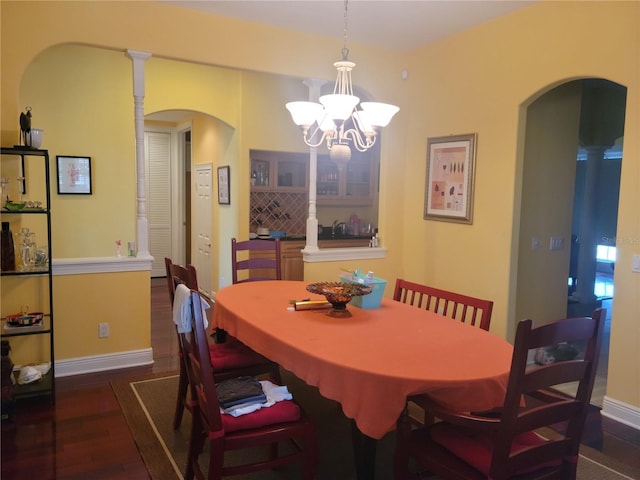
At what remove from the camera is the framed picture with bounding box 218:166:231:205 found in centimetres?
605

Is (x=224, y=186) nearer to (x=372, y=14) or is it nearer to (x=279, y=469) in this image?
(x=372, y=14)

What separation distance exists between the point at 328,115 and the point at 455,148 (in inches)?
74.0

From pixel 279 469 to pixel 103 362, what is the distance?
6.60ft

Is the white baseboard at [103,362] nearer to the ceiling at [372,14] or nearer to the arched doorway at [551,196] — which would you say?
the ceiling at [372,14]

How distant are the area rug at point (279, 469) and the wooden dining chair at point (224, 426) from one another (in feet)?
1.29

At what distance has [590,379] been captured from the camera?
6.24ft

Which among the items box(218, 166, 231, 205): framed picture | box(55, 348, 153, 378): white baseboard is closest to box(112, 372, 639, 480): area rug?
box(55, 348, 153, 378): white baseboard

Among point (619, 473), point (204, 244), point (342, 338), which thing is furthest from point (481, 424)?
point (204, 244)

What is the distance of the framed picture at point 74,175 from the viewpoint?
4547 millimetres

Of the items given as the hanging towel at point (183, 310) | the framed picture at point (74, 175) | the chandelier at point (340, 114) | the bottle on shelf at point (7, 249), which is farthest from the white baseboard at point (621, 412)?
the framed picture at point (74, 175)

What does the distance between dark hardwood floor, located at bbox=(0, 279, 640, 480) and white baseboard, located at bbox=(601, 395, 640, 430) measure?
0.17 ft

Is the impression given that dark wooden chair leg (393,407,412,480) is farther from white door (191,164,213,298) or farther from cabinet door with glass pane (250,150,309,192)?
white door (191,164,213,298)

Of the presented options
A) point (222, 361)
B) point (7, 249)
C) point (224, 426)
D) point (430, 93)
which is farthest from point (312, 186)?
point (224, 426)

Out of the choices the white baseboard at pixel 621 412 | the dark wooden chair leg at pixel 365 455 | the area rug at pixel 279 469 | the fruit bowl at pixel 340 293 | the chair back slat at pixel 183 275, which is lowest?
the area rug at pixel 279 469
